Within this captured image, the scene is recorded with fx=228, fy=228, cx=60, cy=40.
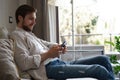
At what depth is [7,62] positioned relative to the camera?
1.81 metres

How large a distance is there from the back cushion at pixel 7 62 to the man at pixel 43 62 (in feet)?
0.27

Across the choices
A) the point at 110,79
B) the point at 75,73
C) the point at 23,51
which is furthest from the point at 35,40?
the point at 110,79

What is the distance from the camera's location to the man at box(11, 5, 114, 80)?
1948mm

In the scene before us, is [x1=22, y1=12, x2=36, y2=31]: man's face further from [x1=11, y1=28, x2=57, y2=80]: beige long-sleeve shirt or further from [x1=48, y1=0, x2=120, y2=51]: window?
Answer: [x1=48, y1=0, x2=120, y2=51]: window

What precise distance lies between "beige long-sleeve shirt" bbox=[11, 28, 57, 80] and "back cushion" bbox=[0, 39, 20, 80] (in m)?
0.08

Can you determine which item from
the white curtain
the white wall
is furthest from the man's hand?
the white curtain

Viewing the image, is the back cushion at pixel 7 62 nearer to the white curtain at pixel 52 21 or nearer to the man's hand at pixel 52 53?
the man's hand at pixel 52 53

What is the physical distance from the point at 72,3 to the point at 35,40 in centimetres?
176

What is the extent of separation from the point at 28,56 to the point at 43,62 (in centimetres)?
15

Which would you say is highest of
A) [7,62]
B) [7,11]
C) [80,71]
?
[7,11]

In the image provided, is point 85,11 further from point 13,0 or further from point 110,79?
point 110,79

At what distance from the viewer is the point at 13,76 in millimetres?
1672

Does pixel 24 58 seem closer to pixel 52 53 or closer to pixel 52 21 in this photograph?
pixel 52 53

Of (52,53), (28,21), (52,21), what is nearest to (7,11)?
(52,21)
